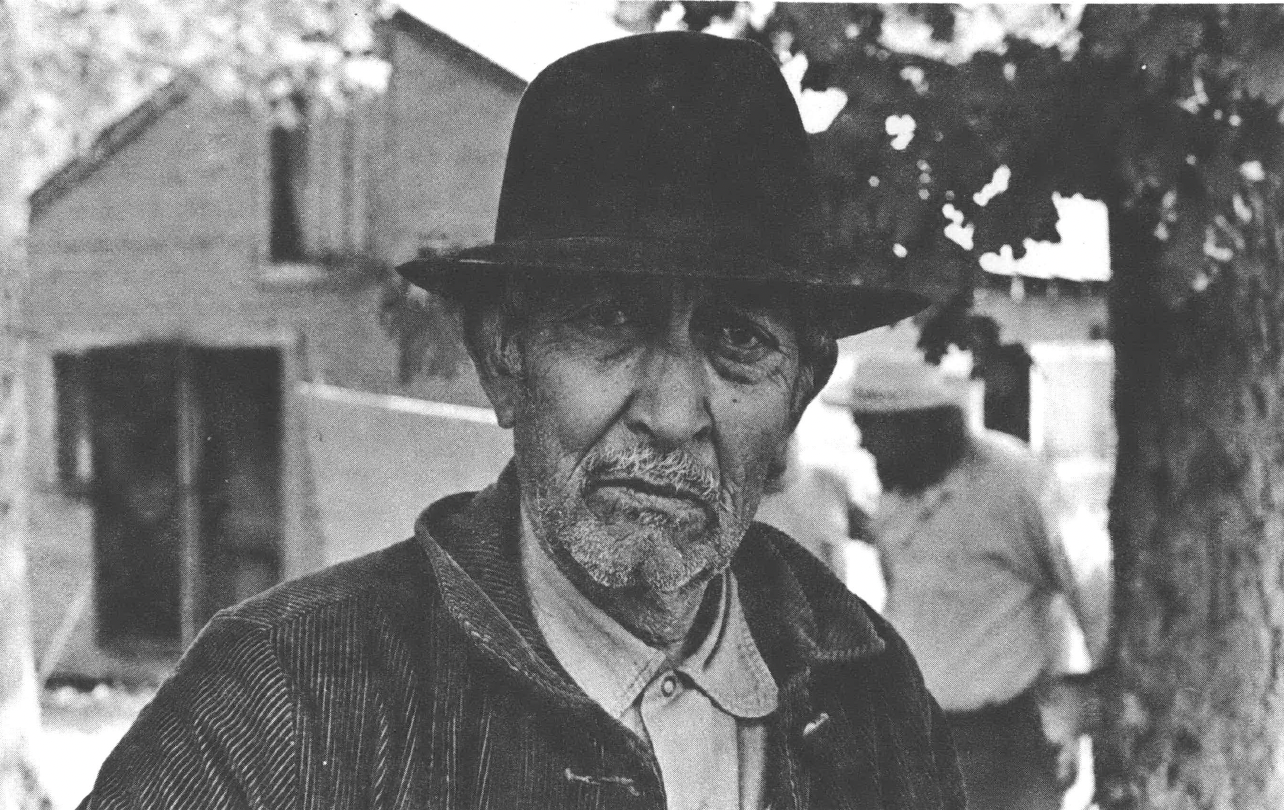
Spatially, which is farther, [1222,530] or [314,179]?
[314,179]

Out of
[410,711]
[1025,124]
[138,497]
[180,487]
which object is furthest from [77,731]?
[1025,124]

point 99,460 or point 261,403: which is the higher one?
point 261,403

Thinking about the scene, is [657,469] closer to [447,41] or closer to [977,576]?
[447,41]

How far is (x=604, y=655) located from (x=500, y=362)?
43cm

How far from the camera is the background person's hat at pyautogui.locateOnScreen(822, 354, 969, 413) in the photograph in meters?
3.15

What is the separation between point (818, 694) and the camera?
68.5 inches

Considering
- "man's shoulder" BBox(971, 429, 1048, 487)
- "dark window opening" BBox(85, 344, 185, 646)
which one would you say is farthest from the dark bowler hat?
"man's shoulder" BBox(971, 429, 1048, 487)

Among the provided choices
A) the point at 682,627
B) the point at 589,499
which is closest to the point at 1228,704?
the point at 682,627

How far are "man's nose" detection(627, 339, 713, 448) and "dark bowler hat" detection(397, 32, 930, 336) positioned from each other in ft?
0.36

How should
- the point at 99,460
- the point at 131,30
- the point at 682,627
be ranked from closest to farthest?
the point at 682,627, the point at 131,30, the point at 99,460

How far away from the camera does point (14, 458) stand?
2.44 meters

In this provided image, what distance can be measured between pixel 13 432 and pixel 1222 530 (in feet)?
7.98

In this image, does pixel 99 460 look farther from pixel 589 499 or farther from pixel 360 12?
pixel 589 499

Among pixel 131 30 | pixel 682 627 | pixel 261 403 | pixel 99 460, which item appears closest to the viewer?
pixel 682 627
